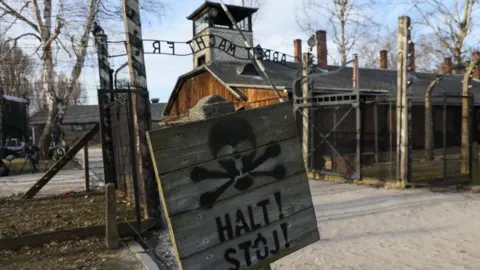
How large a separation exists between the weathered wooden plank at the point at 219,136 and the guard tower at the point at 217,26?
19607 mm

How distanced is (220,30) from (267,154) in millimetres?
21714

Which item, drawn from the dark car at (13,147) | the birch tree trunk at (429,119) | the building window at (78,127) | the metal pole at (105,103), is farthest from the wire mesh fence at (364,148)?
the building window at (78,127)

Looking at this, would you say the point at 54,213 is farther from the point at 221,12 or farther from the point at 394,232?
the point at 221,12

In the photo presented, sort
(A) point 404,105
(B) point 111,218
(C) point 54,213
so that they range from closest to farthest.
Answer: (B) point 111,218
(C) point 54,213
(A) point 404,105

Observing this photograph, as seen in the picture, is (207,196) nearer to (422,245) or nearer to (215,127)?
(215,127)

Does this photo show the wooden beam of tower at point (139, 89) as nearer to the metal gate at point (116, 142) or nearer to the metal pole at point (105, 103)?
the metal gate at point (116, 142)

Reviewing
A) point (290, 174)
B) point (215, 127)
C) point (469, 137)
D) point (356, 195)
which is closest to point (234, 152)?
point (215, 127)

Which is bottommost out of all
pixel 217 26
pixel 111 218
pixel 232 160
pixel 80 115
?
pixel 111 218

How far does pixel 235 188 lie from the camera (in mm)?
2174

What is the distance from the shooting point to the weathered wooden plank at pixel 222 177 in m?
1.98

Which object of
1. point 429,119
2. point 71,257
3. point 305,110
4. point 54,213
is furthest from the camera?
point 429,119

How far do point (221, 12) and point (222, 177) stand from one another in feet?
74.1

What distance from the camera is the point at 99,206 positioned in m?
7.81

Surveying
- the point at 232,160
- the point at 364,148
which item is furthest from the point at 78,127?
the point at 232,160
